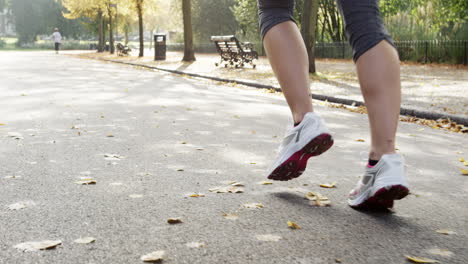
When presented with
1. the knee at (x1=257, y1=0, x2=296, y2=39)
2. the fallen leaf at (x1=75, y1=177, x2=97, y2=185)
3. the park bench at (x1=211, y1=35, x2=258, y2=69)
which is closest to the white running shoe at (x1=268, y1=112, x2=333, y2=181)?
the knee at (x1=257, y1=0, x2=296, y2=39)

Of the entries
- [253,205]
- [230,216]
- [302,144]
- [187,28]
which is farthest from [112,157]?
[187,28]

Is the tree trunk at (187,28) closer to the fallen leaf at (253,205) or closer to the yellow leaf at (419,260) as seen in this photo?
the fallen leaf at (253,205)

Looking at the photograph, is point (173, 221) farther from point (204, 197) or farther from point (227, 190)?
point (227, 190)

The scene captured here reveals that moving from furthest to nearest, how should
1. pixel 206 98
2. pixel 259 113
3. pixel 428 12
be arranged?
pixel 428 12, pixel 206 98, pixel 259 113

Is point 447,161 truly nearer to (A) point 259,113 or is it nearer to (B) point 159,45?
(A) point 259,113

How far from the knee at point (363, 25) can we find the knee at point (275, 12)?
1.39ft

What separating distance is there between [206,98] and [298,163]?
23.7 ft

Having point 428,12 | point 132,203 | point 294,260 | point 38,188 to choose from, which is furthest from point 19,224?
point 428,12

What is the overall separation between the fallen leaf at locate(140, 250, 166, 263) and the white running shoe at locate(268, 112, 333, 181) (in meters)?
0.86

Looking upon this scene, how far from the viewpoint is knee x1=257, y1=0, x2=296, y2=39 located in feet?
9.65

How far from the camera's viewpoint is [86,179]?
142 inches

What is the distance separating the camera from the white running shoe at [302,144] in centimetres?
273

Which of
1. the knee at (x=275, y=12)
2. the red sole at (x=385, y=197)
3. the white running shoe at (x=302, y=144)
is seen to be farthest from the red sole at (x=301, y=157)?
the knee at (x=275, y=12)

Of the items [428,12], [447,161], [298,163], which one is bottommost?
[447,161]
